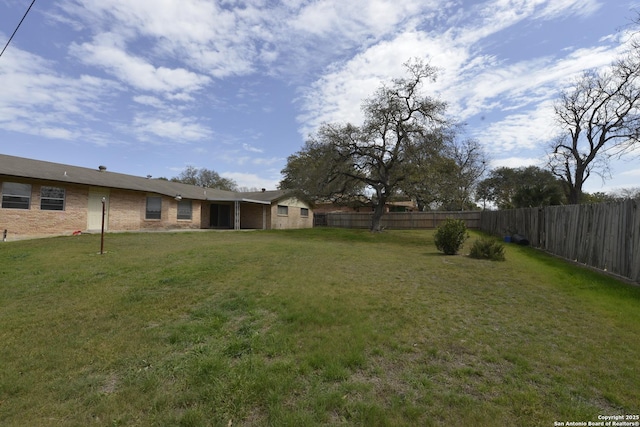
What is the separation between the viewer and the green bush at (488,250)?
1002 centimetres

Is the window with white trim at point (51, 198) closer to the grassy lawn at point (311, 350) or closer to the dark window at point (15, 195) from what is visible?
the dark window at point (15, 195)

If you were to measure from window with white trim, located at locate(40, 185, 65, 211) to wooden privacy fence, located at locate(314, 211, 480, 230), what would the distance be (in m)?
24.1

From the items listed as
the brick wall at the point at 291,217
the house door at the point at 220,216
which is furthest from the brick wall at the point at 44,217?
the brick wall at the point at 291,217

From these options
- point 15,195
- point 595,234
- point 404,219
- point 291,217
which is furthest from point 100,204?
point 404,219

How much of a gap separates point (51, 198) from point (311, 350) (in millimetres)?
18567

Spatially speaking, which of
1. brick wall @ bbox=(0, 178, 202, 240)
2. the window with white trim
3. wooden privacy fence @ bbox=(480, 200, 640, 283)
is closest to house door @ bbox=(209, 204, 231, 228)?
brick wall @ bbox=(0, 178, 202, 240)

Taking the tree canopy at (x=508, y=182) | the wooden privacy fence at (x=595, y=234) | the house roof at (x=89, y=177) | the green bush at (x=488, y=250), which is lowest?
the green bush at (x=488, y=250)

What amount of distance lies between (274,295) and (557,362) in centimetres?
399

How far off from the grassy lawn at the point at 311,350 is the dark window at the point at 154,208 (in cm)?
1448

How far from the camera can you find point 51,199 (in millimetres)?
15773

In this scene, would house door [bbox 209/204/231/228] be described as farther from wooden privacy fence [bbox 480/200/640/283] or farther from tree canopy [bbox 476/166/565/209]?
tree canopy [bbox 476/166/565/209]

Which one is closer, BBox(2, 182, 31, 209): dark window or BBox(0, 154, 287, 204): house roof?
BBox(2, 182, 31, 209): dark window

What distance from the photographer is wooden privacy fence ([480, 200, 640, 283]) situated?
6.79 metres

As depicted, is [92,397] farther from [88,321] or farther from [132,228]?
[132,228]
